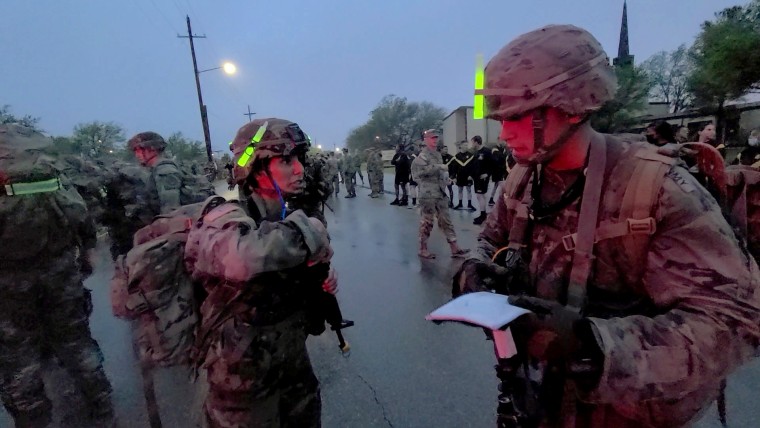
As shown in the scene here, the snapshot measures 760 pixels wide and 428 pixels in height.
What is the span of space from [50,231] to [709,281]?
3681 millimetres

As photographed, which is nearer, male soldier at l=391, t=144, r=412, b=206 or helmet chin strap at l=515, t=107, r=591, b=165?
helmet chin strap at l=515, t=107, r=591, b=165

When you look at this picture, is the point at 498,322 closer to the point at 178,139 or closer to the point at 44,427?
the point at 44,427

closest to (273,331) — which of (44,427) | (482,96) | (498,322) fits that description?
(498,322)

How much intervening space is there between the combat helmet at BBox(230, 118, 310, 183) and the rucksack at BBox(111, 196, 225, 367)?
9.2 inches

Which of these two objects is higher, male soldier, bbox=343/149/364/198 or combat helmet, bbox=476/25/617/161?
combat helmet, bbox=476/25/617/161

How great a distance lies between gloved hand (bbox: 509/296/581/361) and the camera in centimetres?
112

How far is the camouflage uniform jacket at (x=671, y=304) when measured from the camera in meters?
1.07

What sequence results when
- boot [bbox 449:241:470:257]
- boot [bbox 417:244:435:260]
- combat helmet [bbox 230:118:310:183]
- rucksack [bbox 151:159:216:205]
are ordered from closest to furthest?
Result: combat helmet [bbox 230:118:310:183] < rucksack [bbox 151:159:216:205] < boot [bbox 449:241:470:257] < boot [bbox 417:244:435:260]

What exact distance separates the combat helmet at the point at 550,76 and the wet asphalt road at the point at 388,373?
7.67 feet

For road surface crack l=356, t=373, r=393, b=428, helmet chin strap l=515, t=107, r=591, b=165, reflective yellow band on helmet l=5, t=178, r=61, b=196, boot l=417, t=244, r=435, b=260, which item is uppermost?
helmet chin strap l=515, t=107, r=591, b=165

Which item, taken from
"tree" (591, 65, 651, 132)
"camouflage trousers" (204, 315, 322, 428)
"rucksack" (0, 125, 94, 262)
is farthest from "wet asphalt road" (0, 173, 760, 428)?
"tree" (591, 65, 651, 132)

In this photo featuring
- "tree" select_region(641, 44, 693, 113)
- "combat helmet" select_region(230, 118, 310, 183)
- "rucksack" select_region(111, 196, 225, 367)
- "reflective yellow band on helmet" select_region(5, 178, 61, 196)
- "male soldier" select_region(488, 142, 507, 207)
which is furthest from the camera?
"tree" select_region(641, 44, 693, 113)

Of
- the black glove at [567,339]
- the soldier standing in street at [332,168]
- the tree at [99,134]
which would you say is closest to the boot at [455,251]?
the soldier standing in street at [332,168]

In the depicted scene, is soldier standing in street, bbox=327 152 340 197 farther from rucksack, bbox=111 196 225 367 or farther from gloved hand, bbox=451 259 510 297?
gloved hand, bbox=451 259 510 297
